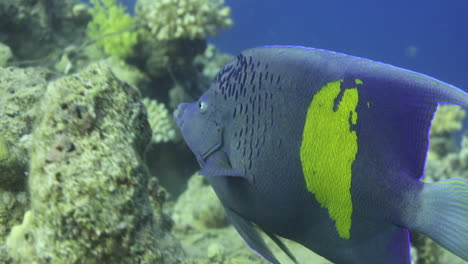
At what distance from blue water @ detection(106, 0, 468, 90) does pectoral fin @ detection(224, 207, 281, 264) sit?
185 feet

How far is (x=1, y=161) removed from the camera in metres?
1.54

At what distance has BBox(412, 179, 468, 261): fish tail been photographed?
0.88 metres

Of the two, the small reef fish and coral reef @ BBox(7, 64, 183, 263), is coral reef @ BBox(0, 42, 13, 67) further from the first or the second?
the small reef fish

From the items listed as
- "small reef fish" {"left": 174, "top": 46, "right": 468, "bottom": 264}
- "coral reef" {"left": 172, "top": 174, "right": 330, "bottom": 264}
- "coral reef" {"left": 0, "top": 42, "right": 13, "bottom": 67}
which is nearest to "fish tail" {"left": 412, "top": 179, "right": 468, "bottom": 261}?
"small reef fish" {"left": 174, "top": 46, "right": 468, "bottom": 264}

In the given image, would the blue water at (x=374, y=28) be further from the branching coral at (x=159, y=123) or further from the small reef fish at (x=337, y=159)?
the small reef fish at (x=337, y=159)

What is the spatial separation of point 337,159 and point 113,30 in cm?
508

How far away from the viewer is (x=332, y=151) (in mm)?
1019

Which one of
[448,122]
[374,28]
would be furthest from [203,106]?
[374,28]

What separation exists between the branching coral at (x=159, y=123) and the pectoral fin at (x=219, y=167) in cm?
349

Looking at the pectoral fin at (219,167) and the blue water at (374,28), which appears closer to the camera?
the pectoral fin at (219,167)

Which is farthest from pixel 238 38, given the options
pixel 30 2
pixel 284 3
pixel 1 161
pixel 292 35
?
pixel 1 161

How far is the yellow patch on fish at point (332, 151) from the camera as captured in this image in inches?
39.9

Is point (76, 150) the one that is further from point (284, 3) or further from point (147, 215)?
point (284, 3)

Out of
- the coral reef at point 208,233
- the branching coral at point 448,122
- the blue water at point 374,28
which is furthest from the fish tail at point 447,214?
the blue water at point 374,28
